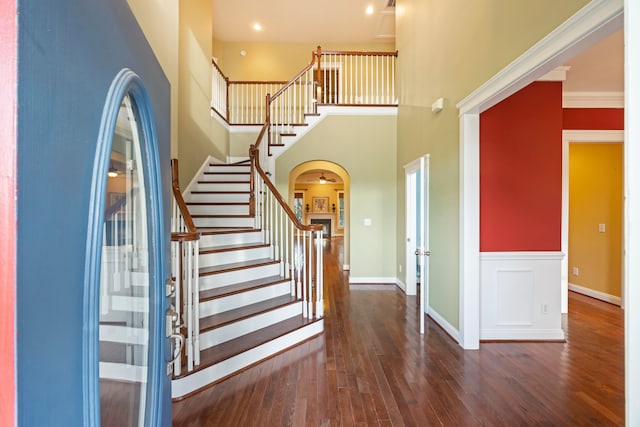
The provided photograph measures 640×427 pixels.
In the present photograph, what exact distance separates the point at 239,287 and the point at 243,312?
0.32 metres

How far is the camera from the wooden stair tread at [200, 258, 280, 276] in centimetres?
319

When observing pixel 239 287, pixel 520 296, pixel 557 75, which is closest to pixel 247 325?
pixel 239 287

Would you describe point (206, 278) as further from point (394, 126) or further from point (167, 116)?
point (394, 126)

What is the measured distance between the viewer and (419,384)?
2.40m

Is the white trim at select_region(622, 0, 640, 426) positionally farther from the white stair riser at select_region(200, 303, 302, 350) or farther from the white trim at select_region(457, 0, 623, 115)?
the white stair riser at select_region(200, 303, 302, 350)

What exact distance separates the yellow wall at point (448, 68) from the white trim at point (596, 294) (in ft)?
9.79

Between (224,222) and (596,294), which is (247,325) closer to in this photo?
(224,222)

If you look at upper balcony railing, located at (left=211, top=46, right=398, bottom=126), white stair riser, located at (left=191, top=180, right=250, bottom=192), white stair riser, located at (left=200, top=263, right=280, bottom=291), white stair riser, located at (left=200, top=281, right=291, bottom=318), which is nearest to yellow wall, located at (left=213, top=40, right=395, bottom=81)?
upper balcony railing, located at (left=211, top=46, right=398, bottom=126)

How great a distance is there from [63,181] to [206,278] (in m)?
2.75

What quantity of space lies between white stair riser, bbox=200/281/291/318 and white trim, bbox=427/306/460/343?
6.07 ft

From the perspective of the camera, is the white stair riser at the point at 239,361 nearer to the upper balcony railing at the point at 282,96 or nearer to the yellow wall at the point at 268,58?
the upper balcony railing at the point at 282,96

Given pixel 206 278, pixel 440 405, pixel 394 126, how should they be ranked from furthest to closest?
pixel 394 126 < pixel 206 278 < pixel 440 405

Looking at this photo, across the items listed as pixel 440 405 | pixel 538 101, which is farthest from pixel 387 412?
pixel 538 101

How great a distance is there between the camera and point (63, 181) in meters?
0.53
